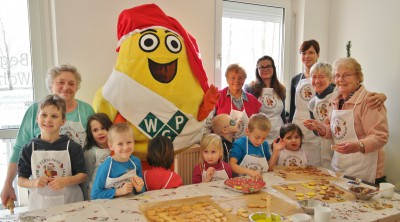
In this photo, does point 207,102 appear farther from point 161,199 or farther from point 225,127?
point 161,199

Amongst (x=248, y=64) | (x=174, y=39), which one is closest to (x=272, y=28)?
(x=248, y=64)

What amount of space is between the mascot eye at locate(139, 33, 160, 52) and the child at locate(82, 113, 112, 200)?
1.48 feet

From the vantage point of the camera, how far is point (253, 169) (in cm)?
185

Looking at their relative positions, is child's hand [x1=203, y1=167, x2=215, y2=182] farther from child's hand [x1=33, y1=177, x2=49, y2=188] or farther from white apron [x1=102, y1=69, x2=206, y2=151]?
child's hand [x1=33, y1=177, x2=49, y2=188]

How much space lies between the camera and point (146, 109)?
1.81m

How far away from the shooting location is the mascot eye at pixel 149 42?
1.83m

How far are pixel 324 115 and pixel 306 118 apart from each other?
0.76 feet

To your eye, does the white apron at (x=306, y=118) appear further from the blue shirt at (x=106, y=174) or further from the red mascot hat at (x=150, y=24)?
the blue shirt at (x=106, y=174)

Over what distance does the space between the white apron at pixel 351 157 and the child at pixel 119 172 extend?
1.20 meters

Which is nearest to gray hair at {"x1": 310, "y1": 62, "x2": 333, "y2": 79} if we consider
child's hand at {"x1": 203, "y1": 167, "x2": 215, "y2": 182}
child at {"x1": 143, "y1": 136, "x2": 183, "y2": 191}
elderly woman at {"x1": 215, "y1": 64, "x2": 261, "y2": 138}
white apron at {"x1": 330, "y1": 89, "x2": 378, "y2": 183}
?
white apron at {"x1": 330, "y1": 89, "x2": 378, "y2": 183}

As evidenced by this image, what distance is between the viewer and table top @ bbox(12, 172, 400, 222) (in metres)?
1.21

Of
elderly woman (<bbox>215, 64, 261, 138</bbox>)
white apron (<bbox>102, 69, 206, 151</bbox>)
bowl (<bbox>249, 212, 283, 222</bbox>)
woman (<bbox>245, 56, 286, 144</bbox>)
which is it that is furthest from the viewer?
woman (<bbox>245, 56, 286, 144</bbox>)

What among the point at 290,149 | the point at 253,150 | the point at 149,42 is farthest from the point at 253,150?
the point at 149,42

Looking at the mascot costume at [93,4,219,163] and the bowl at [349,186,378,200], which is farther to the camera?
the mascot costume at [93,4,219,163]
